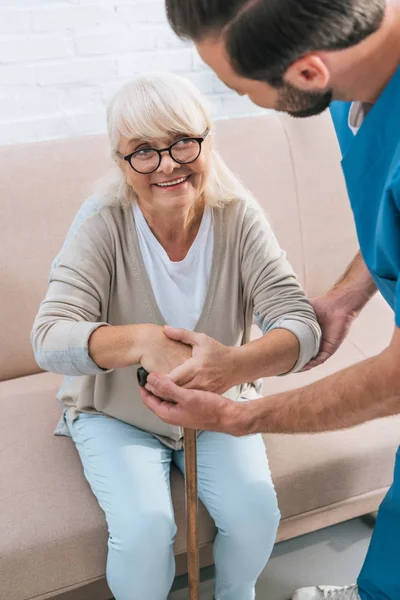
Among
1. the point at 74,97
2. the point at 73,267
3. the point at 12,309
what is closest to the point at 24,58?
the point at 74,97

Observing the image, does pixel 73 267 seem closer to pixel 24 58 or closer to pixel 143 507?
pixel 143 507

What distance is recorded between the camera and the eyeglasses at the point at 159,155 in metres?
1.58

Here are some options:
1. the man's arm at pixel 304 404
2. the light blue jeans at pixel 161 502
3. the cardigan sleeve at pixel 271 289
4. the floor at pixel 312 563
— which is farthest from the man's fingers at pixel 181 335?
the floor at pixel 312 563

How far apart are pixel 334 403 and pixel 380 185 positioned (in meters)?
0.40

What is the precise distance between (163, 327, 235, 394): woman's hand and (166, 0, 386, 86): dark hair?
572 mm

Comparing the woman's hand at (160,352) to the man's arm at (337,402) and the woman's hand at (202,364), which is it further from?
the man's arm at (337,402)

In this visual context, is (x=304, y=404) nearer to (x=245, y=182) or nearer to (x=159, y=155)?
(x=159, y=155)

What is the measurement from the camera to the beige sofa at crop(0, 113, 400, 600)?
163 centimetres

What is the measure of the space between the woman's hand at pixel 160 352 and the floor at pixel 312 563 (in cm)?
80

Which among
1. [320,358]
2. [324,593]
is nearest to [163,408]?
[320,358]

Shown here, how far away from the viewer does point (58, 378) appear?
7.05 feet

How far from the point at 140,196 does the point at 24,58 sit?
943 millimetres

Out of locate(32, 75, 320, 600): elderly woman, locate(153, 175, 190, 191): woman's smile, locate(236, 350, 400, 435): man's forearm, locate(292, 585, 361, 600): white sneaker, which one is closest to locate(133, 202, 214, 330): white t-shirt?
locate(32, 75, 320, 600): elderly woman

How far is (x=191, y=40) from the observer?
119cm
